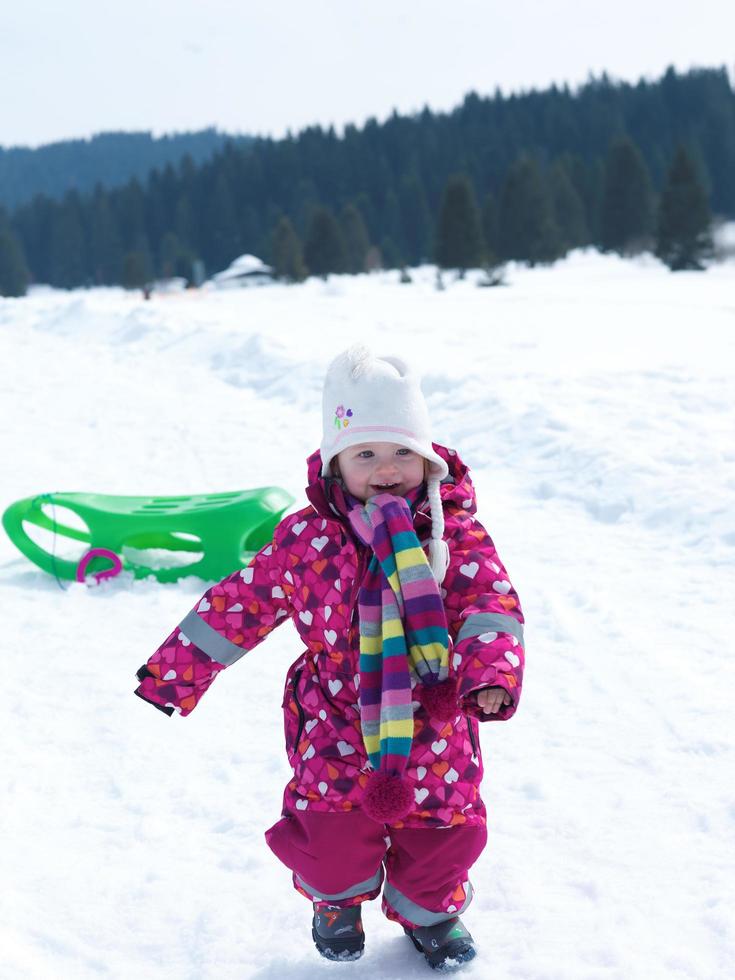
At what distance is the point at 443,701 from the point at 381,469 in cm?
48

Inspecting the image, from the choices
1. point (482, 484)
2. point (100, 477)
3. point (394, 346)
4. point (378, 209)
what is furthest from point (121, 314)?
point (378, 209)

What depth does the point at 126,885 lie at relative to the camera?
245 centimetres

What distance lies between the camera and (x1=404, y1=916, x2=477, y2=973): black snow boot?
204cm

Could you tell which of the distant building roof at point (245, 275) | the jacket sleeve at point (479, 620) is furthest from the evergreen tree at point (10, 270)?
the jacket sleeve at point (479, 620)

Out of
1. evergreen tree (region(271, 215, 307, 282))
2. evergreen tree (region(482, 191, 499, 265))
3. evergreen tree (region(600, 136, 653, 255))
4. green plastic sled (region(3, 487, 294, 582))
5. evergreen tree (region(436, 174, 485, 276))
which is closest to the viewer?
green plastic sled (region(3, 487, 294, 582))

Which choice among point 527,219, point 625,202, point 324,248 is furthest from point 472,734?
point 625,202

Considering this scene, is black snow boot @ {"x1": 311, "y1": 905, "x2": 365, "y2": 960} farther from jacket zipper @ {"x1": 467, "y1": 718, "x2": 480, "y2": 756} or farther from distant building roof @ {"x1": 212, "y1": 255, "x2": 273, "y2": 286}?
distant building roof @ {"x1": 212, "y1": 255, "x2": 273, "y2": 286}

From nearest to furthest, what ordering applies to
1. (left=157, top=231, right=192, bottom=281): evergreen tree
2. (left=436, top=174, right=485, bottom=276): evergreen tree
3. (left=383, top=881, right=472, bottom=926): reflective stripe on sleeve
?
(left=383, top=881, right=472, bottom=926): reflective stripe on sleeve, (left=436, top=174, right=485, bottom=276): evergreen tree, (left=157, top=231, right=192, bottom=281): evergreen tree

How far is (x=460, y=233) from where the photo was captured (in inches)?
1619

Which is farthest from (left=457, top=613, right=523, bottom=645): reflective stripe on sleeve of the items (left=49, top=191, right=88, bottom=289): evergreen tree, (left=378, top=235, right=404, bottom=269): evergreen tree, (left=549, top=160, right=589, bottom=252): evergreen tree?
(left=49, top=191, right=88, bottom=289): evergreen tree

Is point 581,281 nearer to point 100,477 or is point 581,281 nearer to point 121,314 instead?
point 121,314

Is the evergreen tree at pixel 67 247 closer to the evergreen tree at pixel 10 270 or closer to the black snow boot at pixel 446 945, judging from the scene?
the evergreen tree at pixel 10 270

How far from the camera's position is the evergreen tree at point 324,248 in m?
46.7

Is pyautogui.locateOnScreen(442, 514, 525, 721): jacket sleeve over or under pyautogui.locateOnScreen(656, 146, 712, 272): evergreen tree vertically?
over
